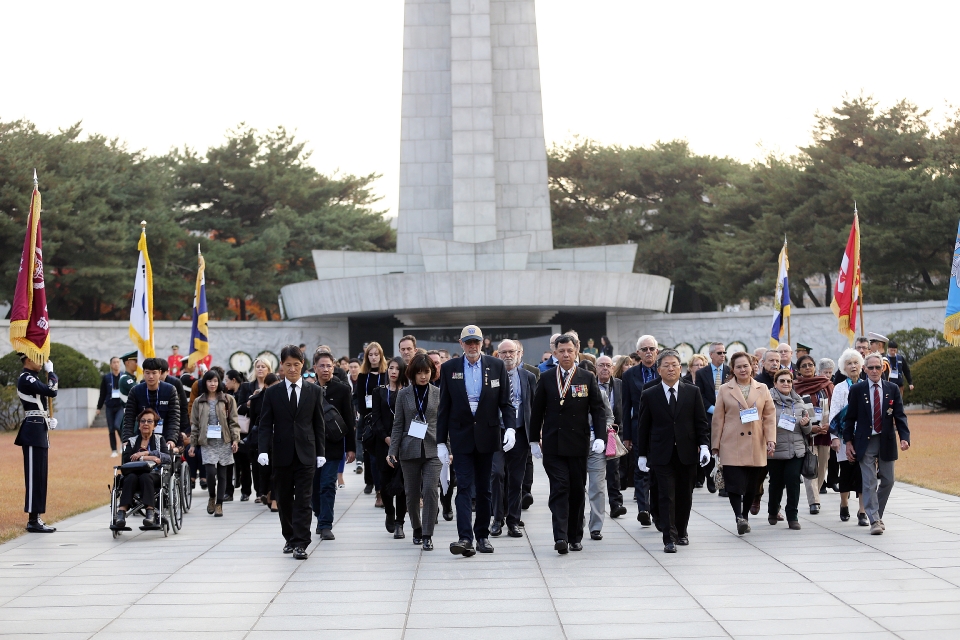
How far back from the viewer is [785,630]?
556 centimetres

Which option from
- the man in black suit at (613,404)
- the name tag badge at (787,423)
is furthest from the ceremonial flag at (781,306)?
the name tag badge at (787,423)

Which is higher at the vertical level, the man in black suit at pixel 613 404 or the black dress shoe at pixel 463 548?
the man in black suit at pixel 613 404

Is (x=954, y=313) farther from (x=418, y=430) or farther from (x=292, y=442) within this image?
(x=292, y=442)

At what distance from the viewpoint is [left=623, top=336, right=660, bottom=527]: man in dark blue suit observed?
10.1 m

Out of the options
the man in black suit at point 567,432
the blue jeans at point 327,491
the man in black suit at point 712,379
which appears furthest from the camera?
the man in black suit at point 712,379

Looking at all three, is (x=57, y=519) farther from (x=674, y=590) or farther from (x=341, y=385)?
(x=674, y=590)

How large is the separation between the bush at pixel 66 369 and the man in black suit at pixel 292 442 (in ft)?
60.5

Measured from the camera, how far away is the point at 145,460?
9461 millimetres

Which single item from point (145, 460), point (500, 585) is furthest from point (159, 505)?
point (500, 585)

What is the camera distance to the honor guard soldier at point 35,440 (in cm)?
990

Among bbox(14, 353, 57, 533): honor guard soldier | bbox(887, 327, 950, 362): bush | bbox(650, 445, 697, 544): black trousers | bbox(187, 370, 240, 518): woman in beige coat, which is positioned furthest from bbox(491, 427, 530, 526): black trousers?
bbox(887, 327, 950, 362): bush

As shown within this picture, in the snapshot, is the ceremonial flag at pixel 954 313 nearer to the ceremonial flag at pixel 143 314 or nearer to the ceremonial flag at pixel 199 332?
the ceremonial flag at pixel 143 314

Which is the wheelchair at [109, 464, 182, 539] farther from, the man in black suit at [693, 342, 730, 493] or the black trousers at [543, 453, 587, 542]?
the man in black suit at [693, 342, 730, 493]

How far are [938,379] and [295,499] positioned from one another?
17994 mm
